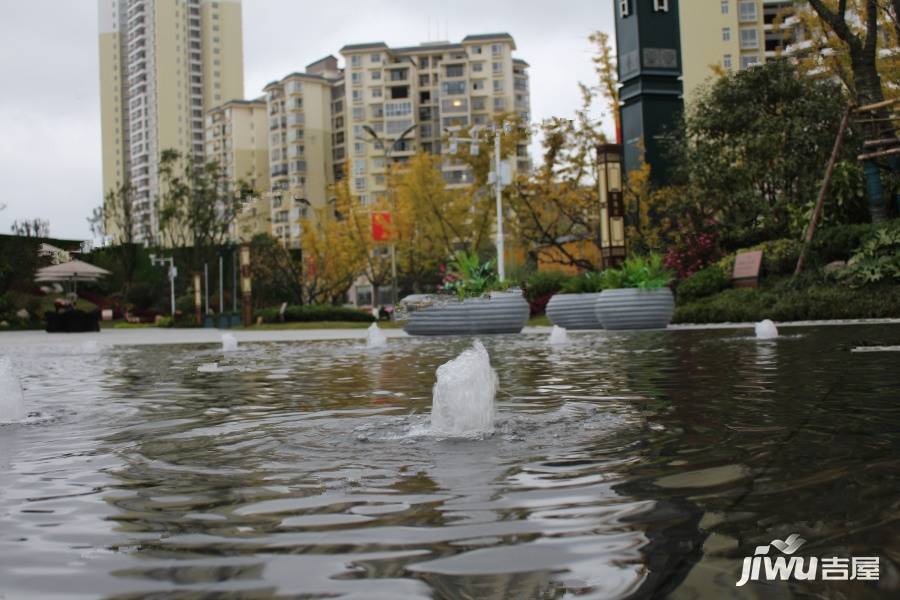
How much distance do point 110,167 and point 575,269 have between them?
126 meters

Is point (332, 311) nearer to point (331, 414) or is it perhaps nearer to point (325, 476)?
point (331, 414)

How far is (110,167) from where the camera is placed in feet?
480

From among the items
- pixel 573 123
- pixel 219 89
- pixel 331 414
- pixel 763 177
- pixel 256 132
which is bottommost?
pixel 331 414

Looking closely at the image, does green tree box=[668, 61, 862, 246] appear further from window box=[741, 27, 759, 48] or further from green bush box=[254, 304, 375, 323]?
window box=[741, 27, 759, 48]

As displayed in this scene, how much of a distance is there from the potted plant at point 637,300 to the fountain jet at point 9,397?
15.2 meters

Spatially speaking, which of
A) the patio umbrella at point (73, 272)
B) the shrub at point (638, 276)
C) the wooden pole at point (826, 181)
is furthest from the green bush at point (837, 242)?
the patio umbrella at point (73, 272)

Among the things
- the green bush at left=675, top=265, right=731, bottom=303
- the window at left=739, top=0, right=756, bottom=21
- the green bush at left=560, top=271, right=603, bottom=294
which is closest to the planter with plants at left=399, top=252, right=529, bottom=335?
the green bush at left=560, top=271, right=603, bottom=294

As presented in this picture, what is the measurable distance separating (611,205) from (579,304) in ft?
9.69

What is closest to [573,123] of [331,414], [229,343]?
[229,343]

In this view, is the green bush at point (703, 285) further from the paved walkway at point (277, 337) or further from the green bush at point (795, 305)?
the paved walkway at point (277, 337)

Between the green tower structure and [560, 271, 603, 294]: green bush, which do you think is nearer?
[560, 271, 603, 294]: green bush

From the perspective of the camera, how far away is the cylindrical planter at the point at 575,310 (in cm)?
2098

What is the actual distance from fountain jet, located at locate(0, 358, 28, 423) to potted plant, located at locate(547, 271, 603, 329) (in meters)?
16.1

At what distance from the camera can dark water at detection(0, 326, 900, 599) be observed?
2.02 m
